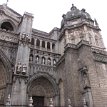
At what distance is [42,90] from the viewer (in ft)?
66.1

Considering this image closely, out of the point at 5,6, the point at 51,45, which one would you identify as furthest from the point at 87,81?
the point at 5,6

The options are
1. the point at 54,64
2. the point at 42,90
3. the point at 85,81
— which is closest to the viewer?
the point at 85,81

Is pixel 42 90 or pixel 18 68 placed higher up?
pixel 18 68

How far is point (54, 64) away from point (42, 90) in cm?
420

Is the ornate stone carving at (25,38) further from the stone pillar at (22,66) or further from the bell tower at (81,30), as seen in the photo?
the bell tower at (81,30)

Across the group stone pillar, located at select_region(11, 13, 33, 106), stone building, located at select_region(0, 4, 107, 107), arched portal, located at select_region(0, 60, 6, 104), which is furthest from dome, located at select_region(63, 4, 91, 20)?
arched portal, located at select_region(0, 60, 6, 104)

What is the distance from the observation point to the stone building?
15.6 metres

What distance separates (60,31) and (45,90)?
454 inches

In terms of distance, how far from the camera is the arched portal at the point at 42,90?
19234 millimetres

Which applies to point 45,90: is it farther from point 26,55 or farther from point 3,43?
point 3,43

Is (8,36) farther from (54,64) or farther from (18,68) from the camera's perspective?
(54,64)

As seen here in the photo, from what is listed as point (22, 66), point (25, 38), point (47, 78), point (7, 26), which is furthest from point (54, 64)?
point (7, 26)

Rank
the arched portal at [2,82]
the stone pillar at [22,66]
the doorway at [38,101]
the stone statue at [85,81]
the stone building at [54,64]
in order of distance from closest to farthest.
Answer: the stone statue at [85,81] < the stone building at [54,64] < the stone pillar at [22,66] < the arched portal at [2,82] < the doorway at [38,101]

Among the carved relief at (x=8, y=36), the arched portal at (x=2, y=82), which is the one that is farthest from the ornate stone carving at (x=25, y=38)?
the arched portal at (x=2, y=82)
